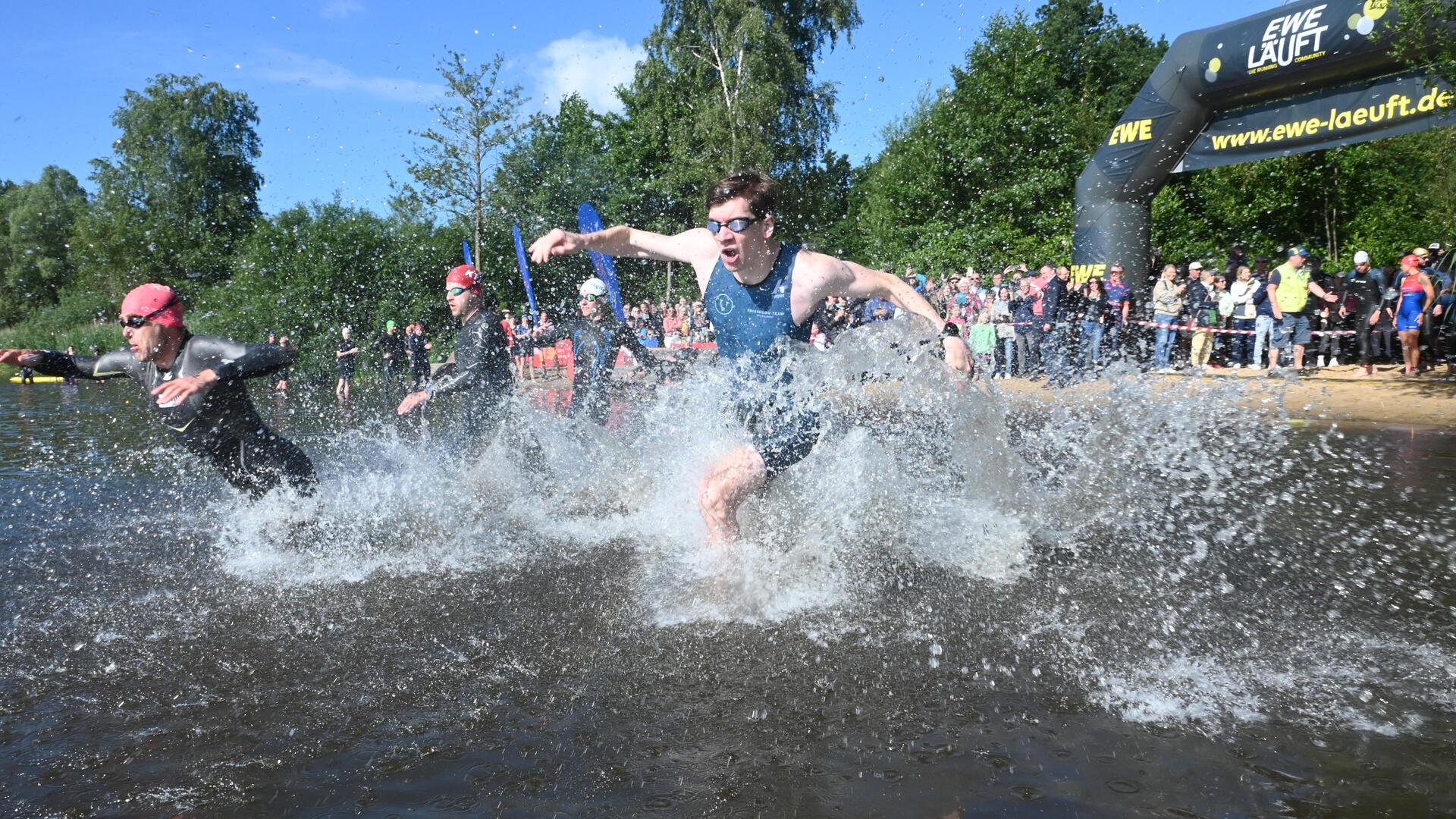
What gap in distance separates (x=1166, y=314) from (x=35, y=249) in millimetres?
71082

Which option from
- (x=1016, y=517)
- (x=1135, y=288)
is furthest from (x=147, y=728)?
(x=1135, y=288)

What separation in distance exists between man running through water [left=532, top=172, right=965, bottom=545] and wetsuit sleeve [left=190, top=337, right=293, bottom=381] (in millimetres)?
1727

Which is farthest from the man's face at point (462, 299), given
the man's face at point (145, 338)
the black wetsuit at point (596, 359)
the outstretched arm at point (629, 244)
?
the outstretched arm at point (629, 244)

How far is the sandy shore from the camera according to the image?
1003 cm

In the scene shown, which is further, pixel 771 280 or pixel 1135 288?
pixel 1135 288

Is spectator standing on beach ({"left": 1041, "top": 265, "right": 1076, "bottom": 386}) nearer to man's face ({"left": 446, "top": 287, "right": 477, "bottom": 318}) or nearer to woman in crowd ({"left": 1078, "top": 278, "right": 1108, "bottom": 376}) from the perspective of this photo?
woman in crowd ({"left": 1078, "top": 278, "right": 1108, "bottom": 376})

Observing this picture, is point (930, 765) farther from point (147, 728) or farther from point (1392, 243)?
point (1392, 243)

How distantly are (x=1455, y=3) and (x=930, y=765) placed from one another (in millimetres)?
10293

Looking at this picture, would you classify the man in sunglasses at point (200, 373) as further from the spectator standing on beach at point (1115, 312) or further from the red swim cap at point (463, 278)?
the spectator standing on beach at point (1115, 312)

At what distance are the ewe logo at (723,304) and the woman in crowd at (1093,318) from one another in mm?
10297

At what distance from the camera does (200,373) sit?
15.0 ft

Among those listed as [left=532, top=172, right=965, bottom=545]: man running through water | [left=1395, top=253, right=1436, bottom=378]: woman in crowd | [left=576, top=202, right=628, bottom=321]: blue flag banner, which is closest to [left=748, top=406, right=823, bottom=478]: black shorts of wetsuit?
[left=532, top=172, right=965, bottom=545]: man running through water

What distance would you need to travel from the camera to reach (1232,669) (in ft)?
10.4

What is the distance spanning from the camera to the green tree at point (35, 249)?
61.7m
